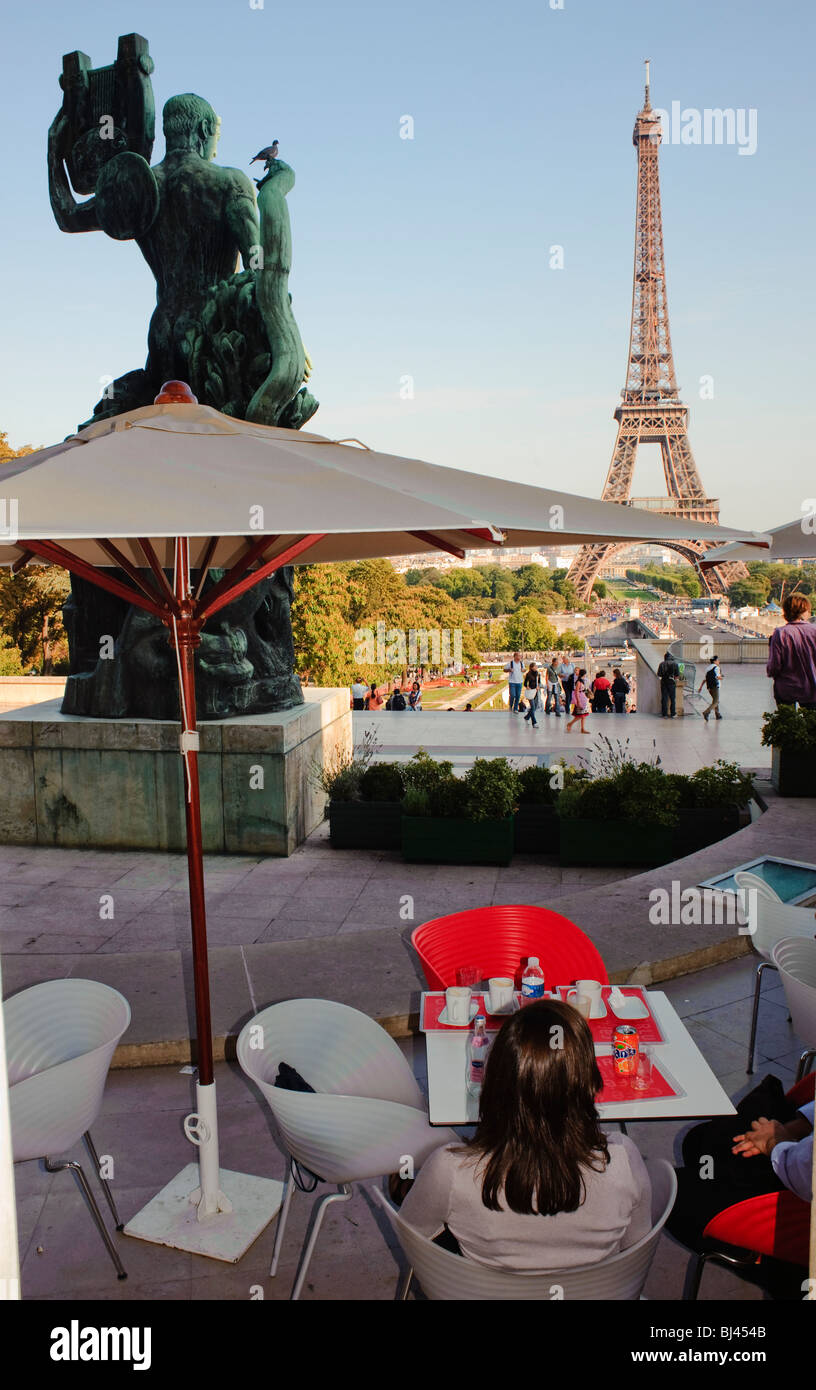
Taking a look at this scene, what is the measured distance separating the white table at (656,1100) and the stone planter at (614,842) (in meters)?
5.15

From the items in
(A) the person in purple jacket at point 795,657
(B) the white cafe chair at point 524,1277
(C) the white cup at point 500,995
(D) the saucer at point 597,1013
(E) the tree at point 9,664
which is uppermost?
(A) the person in purple jacket at point 795,657

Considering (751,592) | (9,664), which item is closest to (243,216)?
(9,664)

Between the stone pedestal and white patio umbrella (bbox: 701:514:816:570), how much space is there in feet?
17.9

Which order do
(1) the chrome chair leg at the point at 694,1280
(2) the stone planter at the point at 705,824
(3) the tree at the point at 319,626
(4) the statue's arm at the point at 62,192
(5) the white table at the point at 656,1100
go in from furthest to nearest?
(3) the tree at the point at 319,626 → (4) the statue's arm at the point at 62,192 → (2) the stone planter at the point at 705,824 → (5) the white table at the point at 656,1100 → (1) the chrome chair leg at the point at 694,1280

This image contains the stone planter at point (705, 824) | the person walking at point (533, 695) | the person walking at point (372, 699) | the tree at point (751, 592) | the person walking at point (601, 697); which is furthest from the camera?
the tree at point (751, 592)

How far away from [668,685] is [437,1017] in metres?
16.3

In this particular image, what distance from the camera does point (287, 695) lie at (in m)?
10.9

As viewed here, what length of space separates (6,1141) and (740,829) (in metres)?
8.13

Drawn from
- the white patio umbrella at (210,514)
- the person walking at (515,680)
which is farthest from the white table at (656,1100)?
the person walking at (515,680)

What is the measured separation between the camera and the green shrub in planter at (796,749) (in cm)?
1016

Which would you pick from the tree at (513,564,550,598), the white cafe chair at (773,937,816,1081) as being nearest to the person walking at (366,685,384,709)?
the white cafe chair at (773,937,816,1081)

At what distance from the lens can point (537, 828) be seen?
9.55 m

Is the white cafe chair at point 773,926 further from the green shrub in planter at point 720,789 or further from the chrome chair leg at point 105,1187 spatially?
the green shrub in planter at point 720,789
